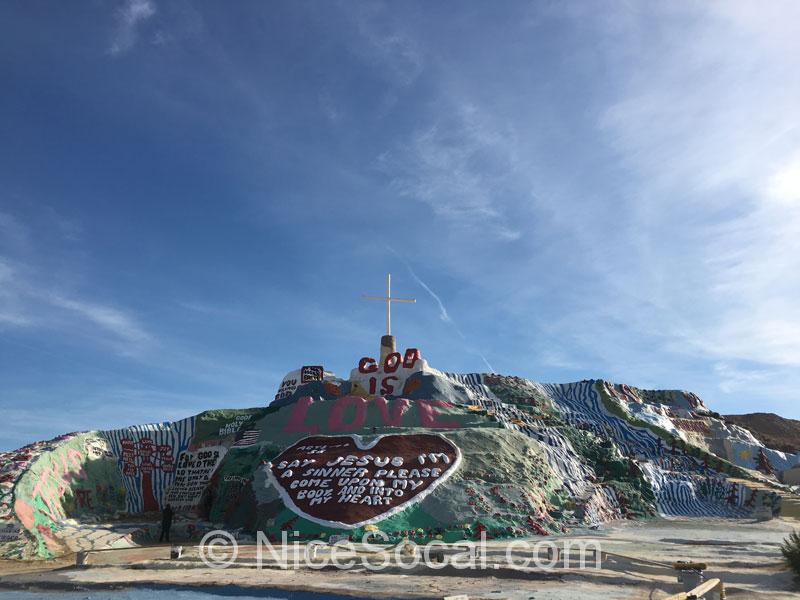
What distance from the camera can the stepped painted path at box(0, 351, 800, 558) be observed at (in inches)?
925

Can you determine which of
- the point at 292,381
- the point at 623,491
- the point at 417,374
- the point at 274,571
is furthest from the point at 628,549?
the point at 292,381

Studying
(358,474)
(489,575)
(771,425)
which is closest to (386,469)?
(358,474)

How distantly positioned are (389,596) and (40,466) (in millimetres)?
23414

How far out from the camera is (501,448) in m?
28.2

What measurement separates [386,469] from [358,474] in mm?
1215

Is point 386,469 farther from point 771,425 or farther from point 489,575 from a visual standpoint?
point 771,425

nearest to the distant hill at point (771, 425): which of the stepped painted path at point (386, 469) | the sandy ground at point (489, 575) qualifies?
the stepped painted path at point (386, 469)

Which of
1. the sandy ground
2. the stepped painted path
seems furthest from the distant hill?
the sandy ground

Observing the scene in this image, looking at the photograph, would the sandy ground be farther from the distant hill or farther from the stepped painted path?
the distant hill

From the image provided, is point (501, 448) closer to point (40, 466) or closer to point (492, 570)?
point (492, 570)

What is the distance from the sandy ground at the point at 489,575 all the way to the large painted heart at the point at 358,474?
456cm

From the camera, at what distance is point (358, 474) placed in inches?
984

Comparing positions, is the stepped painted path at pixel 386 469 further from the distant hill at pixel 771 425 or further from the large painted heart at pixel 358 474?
the distant hill at pixel 771 425

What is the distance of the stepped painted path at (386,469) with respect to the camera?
77.0 ft
